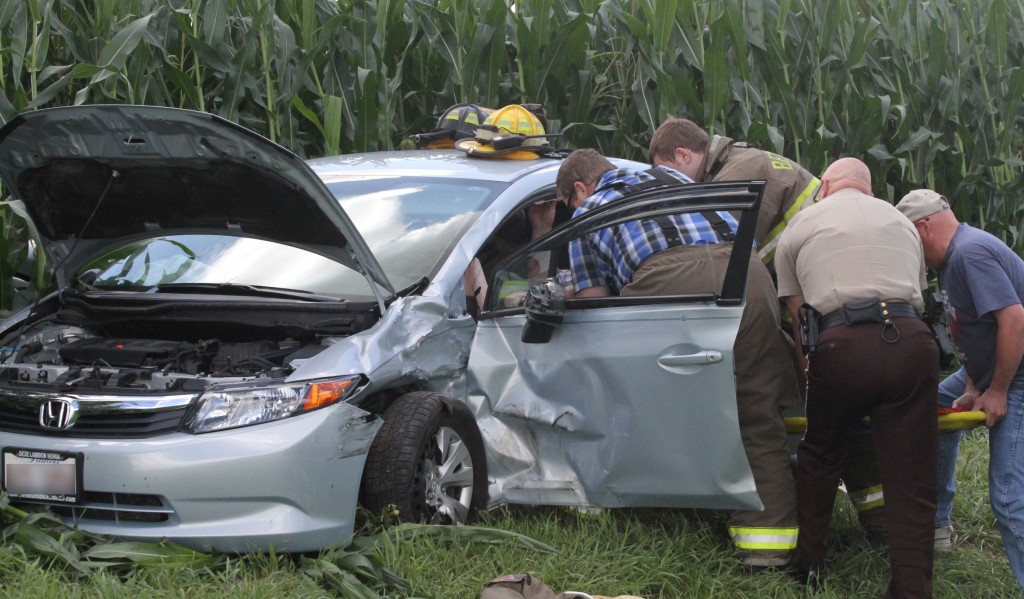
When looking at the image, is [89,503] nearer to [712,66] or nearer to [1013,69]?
[712,66]

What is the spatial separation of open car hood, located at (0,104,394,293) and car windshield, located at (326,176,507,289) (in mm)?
342

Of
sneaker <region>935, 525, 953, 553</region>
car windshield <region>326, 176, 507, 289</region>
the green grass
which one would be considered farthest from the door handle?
sneaker <region>935, 525, 953, 553</region>

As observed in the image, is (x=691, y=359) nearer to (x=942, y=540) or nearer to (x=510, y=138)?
(x=942, y=540)

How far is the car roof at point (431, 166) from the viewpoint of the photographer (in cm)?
500

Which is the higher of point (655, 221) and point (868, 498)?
point (655, 221)

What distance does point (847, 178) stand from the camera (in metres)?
4.25

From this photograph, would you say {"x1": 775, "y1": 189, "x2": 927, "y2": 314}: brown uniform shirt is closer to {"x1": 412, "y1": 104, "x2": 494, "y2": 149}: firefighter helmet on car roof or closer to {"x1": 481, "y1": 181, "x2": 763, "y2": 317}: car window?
{"x1": 481, "y1": 181, "x2": 763, "y2": 317}: car window

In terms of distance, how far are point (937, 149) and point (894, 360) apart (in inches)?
206

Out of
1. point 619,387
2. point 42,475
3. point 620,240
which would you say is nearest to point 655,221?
point 620,240

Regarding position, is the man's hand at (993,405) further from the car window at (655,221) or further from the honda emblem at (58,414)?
the honda emblem at (58,414)

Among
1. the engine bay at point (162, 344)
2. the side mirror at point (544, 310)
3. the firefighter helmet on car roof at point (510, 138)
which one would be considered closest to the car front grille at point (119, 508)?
the engine bay at point (162, 344)

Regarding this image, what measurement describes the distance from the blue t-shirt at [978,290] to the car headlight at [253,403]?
244 centimetres

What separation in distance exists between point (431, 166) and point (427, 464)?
1711mm

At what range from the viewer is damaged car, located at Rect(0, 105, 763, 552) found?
11.6ft
